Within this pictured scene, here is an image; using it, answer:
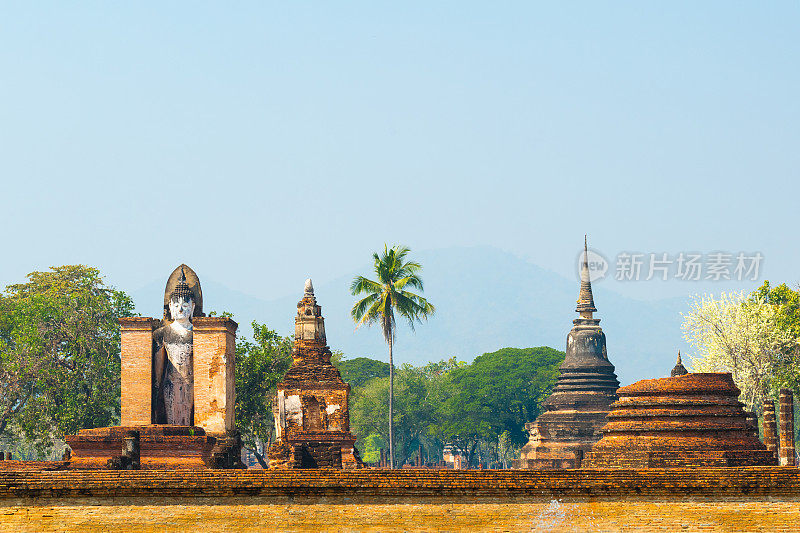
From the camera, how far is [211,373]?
35031 mm

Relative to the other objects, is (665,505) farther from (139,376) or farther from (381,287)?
(381,287)

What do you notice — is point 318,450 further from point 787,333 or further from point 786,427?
point 787,333

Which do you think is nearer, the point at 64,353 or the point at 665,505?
the point at 665,505

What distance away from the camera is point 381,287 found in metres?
55.0

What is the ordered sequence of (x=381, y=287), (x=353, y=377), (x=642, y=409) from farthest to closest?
(x=353, y=377)
(x=381, y=287)
(x=642, y=409)

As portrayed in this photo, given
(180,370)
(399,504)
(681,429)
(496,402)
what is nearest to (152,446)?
(180,370)

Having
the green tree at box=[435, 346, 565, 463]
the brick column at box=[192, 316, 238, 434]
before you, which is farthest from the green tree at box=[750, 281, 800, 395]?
the brick column at box=[192, 316, 238, 434]

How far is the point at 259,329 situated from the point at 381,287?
20.4 feet

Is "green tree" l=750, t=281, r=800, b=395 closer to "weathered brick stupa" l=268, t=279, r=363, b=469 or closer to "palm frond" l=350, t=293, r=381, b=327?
"palm frond" l=350, t=293, r=381, b=327

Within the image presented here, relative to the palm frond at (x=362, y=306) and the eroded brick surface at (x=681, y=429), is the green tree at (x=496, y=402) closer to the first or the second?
the palm frond at (x=362, y=306)

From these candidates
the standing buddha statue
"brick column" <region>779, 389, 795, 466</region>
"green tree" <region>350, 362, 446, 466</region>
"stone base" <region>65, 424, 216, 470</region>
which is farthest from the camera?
"green tree" <region>350, 362, 446, 466</region>

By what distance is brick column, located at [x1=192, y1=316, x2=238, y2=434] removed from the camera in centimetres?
3497

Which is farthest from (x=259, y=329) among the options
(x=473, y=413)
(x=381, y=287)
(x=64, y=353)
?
(x=473, y=413)

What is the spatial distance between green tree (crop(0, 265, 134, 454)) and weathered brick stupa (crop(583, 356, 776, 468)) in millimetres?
29789
